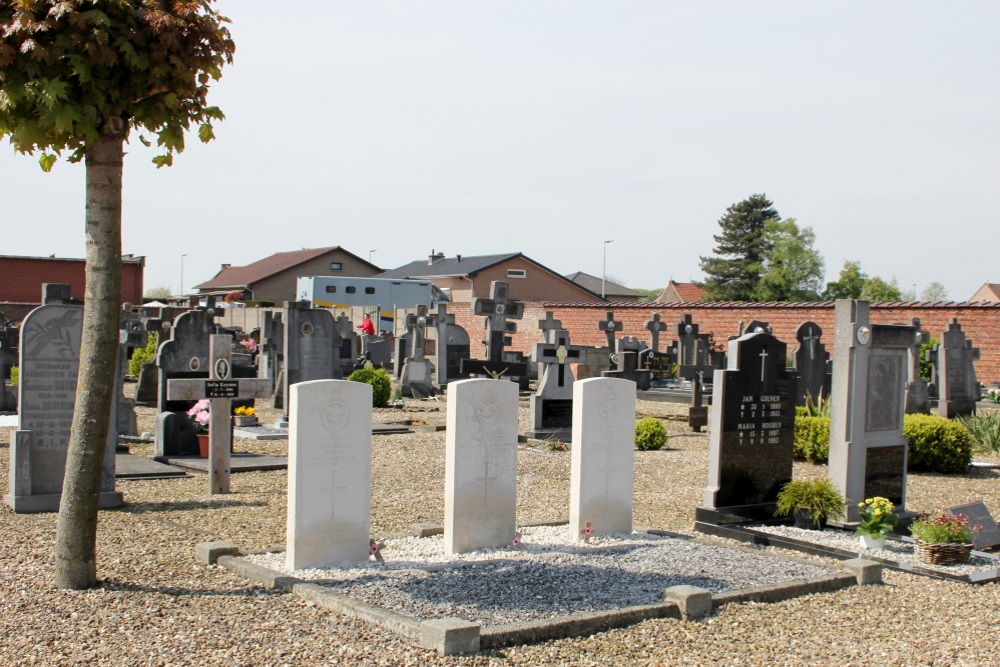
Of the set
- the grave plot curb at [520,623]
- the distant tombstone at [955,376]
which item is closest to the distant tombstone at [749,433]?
the grave plot curb at [520,623]

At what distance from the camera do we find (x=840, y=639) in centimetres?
572

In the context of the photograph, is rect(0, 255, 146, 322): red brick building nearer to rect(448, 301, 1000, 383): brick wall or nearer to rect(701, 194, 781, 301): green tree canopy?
rect(448, 301, 1000, 383): brick wall

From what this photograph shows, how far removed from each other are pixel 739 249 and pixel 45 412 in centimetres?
6583

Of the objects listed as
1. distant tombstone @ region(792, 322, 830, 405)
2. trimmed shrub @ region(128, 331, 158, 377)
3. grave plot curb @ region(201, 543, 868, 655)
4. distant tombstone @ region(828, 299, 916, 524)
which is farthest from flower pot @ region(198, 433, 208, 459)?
trimmed shrub @ region(128, 331, 158, 377)

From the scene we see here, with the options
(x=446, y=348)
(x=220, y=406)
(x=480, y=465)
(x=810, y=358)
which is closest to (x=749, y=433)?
(x=480, y=465)

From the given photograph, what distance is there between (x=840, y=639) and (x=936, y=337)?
2553 centimetres

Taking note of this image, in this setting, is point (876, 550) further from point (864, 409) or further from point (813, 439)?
point (813, 439)

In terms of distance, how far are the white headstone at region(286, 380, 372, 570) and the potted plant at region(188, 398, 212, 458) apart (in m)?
6.01

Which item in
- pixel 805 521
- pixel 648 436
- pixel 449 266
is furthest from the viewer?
pixel 449 266

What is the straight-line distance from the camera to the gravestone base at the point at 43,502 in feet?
29.1

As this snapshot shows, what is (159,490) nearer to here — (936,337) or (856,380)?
Result: (856,380)

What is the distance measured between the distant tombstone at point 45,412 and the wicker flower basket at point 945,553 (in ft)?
21.6

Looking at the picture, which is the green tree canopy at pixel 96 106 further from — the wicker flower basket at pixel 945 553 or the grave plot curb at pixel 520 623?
the wicker flower basket at pixel 945 553

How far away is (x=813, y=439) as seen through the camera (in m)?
13.1
